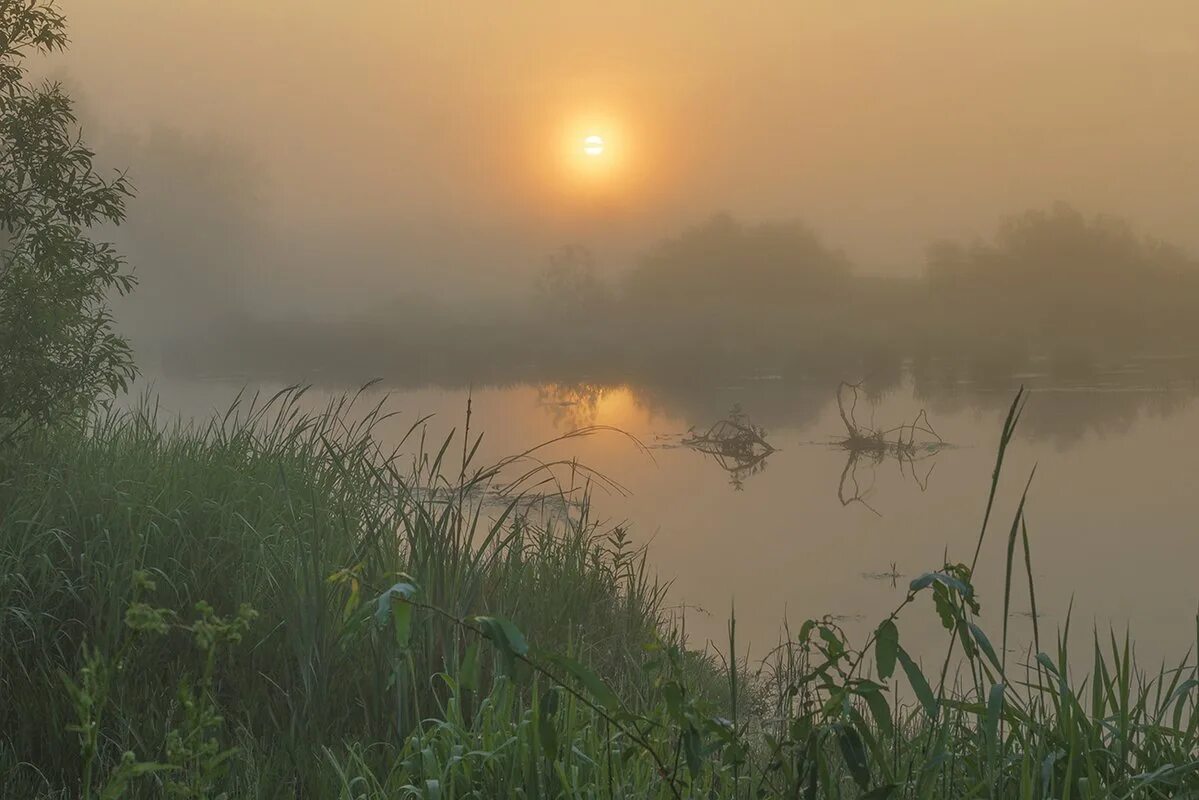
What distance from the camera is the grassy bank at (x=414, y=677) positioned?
1853mm

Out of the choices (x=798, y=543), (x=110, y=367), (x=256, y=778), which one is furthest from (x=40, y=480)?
(x=798, y=543)

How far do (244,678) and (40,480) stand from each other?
1.79 m

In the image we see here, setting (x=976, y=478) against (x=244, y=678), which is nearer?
(x=244, y=678)

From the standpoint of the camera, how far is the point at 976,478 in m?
13.0

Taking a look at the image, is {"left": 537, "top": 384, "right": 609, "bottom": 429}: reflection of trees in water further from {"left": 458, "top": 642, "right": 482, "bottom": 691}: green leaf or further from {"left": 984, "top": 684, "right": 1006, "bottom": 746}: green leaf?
{"left": 458, "top": 642, "right": 482, "bottom": 691}: green leaf

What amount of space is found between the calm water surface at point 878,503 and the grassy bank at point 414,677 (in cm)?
63

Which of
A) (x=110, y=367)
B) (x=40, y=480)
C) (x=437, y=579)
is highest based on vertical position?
(x=110, y=367)

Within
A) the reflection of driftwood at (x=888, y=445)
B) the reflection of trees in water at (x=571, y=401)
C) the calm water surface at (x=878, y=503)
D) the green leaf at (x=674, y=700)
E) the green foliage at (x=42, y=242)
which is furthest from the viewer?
the reflection of trees in water at (x=571, y=401)

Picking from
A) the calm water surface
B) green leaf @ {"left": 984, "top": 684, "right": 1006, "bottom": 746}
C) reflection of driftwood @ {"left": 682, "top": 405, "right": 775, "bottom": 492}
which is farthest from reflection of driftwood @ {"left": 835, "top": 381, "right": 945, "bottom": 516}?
green leaf @ {"left": 984, "top": 684, "right": 1006, "bottom": 746}

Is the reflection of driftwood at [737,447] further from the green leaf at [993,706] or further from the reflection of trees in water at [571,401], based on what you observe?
the green leaf at [993,706]

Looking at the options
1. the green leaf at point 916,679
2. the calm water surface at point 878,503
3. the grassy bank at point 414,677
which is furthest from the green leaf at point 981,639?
the calm water surface at point 878,503

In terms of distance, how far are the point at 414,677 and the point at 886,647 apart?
142cm

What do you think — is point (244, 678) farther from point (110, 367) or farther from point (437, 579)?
point (110, 367)

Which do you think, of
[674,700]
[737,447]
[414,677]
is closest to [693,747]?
[674,700]
